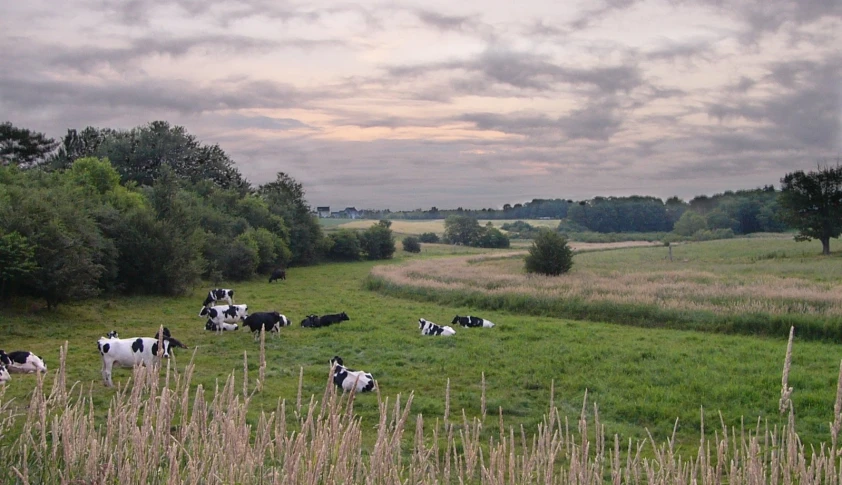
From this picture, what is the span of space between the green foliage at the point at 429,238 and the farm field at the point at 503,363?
7881 centimetres

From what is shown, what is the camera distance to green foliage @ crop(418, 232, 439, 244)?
4161 inches

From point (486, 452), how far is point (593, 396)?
404 cm

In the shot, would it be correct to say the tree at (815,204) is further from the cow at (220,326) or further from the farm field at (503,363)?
the cow at (220,326)

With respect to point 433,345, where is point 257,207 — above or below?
above

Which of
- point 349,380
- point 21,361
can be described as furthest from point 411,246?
point 349,380

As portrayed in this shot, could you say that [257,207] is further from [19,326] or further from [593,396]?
[593,396]

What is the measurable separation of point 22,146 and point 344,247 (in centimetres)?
3251

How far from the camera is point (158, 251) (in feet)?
95.2

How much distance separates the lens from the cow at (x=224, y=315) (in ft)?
67.1

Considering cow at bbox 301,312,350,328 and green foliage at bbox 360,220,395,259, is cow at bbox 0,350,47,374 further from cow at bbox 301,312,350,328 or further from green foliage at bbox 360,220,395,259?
green foliage at bbox 360,220,395,259

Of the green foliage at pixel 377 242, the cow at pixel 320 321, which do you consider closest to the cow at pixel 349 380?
the cow at pixel 320 321

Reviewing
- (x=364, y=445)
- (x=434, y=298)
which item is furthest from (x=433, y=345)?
(x=434, y=298)

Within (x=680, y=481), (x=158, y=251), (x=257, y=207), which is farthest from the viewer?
(x=257, y=207)

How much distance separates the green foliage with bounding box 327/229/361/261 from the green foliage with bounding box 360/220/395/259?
1713mm
